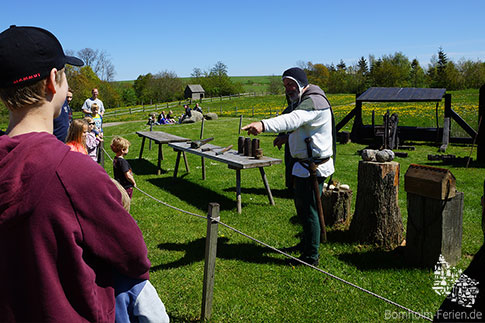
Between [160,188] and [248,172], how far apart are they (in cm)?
248

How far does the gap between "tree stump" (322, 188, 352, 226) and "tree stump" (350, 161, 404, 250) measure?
0.72 meters

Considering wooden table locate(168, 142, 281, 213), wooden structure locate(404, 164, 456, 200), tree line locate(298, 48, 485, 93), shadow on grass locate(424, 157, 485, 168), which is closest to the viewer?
wooden structure locate(404, 164, 456, 200)

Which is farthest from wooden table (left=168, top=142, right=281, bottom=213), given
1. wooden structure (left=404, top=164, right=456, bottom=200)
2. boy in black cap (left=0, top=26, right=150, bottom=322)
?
boy in black cap (left=0, top=26, right=150, bottom=322)

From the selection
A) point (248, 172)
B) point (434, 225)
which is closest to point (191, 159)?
point (248, 172)

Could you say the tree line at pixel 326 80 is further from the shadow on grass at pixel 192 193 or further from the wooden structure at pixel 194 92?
the shadow on grass at pixel 192 193

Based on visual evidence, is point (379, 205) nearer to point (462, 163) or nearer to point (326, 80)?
point (462, 163)

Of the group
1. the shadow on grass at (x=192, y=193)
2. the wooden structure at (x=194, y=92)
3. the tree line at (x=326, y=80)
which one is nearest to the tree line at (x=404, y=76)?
the tree line at (x=326, y=80)

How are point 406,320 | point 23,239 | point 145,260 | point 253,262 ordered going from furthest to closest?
point 253,262
point 406,320
point 145,260
point 23,239

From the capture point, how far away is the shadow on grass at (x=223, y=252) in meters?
4.84

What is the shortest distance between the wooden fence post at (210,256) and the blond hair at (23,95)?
84.5 inches

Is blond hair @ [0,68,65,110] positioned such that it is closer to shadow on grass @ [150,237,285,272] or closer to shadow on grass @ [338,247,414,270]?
shadow on grass @ [150,237,285,272]

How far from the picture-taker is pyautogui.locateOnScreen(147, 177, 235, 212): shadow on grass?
7410 mm

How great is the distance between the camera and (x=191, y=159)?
1198 cm

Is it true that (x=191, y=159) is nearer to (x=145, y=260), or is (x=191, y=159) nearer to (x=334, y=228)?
(x=334, y=228)
